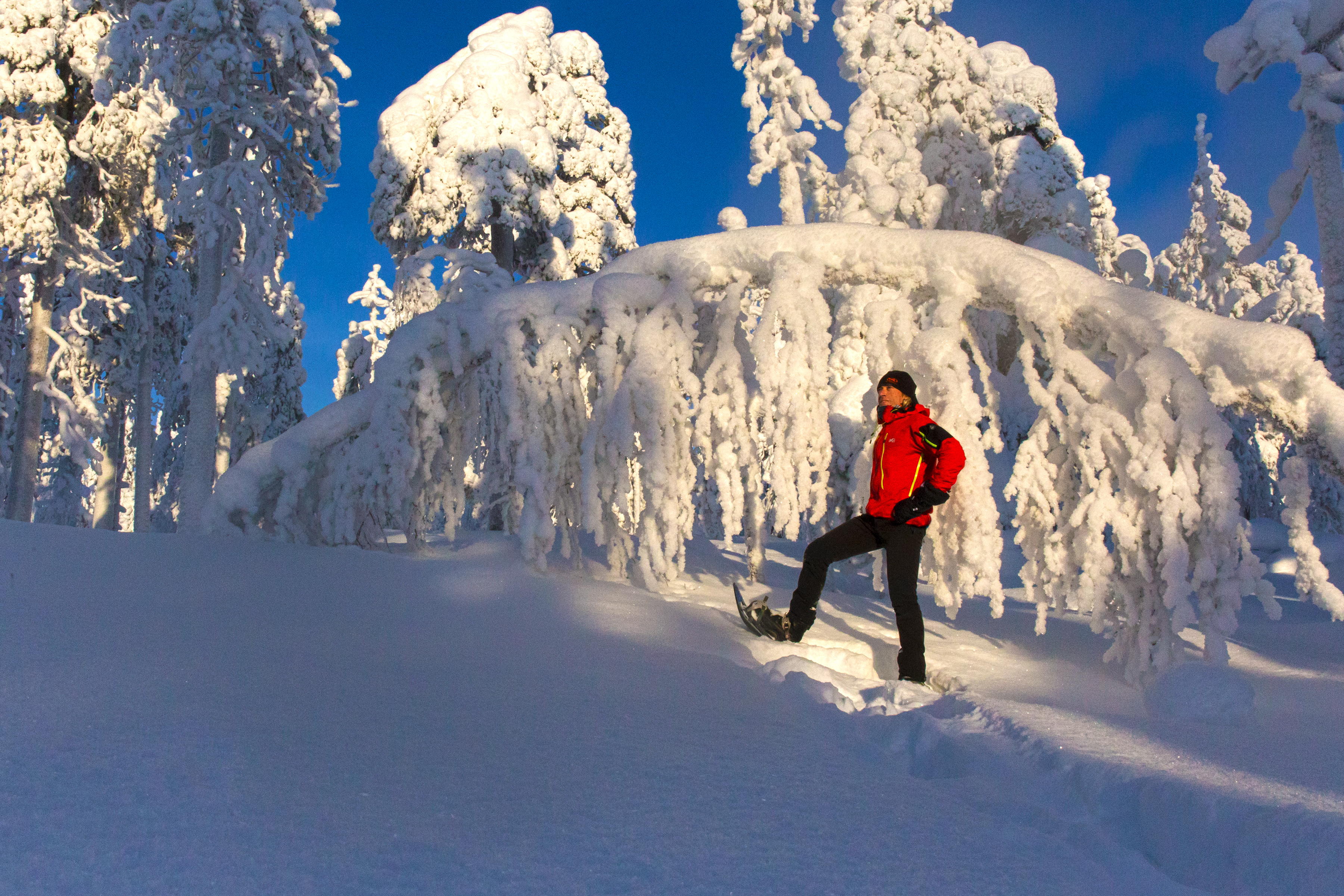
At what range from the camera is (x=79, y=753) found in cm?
169

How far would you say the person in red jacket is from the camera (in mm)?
3689

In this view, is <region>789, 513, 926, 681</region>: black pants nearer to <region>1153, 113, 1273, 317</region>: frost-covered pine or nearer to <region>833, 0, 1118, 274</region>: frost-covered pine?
<region>833, 0, 1118, 274</region>: frost-covered pine

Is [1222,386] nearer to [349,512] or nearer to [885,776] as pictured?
[885,776]

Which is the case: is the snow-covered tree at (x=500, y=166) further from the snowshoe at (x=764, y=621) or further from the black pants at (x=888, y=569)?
Result: the black pants at (x=888, y=569)

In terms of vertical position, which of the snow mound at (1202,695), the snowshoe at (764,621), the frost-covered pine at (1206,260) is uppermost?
the frost-covered pine at (1206,260)

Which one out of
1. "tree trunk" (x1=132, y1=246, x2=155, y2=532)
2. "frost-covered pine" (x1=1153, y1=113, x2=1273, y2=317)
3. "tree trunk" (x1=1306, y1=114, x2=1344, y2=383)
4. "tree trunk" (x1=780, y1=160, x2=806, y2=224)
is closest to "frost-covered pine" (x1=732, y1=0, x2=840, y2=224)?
"tree trunk" (x1=780, y1=160, x2=806, y2=224)

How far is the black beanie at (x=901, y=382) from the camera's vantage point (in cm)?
392

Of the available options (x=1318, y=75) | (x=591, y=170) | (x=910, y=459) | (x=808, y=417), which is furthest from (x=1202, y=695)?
(x=591, y=170)

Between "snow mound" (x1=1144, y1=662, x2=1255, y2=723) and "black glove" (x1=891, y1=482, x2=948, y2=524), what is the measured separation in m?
1.26

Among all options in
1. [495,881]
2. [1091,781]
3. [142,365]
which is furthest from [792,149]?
[142,365]

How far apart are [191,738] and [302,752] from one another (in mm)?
276

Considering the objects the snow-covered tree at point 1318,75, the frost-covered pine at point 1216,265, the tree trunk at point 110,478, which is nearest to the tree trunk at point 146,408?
the tree trunk at point 110,478

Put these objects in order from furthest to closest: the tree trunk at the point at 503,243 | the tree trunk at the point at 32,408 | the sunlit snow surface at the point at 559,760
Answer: the tree trunk at the point at 503,243
the tree trunk at the point at 32,408
the sunlit snow surface at the point at 559,760

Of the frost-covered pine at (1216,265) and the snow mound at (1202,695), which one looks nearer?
the snow mound at (1202,695)
